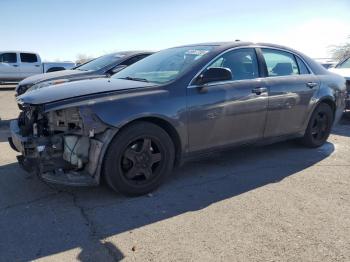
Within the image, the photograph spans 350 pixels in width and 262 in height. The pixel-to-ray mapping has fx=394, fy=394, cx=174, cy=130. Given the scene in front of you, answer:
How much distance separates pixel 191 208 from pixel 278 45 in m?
2.96

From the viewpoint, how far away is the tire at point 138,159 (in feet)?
13.0

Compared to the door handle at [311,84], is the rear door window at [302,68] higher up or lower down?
higher up

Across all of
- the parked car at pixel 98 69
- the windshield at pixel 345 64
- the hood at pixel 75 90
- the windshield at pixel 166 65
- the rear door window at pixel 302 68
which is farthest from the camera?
the windshield at pixel 345 64

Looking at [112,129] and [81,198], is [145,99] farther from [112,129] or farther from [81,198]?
[81,198]

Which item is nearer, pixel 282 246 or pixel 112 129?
pixel 282 246

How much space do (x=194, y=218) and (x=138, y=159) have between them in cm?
89

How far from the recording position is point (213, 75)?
15.0ft

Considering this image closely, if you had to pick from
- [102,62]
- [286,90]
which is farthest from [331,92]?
[102,62]

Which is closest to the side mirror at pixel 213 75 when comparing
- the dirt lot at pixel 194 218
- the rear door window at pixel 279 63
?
the rear door window at pixel 279 63

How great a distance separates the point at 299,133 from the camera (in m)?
5.91

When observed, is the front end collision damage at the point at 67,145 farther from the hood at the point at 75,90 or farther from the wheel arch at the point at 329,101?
the wheel arch at the point at 329,101

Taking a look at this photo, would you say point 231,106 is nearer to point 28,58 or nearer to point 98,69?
point 98,69

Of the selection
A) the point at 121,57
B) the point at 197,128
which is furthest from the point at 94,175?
the point at 121,57

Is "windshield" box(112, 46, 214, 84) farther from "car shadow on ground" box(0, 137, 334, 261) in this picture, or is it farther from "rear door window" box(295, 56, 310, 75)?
"rear door window" box(295, 56, 310, 75)
